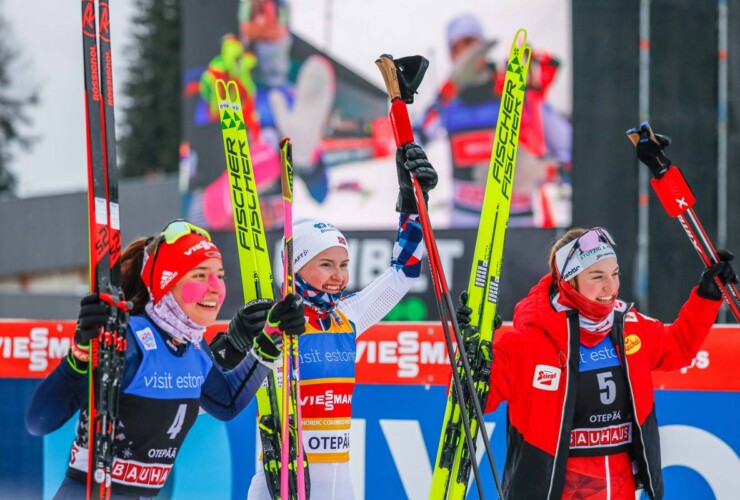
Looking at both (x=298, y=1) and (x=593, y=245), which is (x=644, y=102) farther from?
(x=593, y=245)

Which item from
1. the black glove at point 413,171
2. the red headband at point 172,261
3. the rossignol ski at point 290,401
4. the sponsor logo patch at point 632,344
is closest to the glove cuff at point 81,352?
the red headband at point 172,261

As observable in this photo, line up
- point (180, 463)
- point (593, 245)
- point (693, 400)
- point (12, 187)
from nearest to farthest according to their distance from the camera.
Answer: point (593, 245)
point (693, 400)
point (180, 463)
point (12, 187)

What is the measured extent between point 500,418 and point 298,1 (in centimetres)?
610

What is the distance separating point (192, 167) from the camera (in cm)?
1002

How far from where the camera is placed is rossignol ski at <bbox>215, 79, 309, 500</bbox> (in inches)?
138

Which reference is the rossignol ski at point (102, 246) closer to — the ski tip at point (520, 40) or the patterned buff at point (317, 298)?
the patterned buff at point (317, 298)

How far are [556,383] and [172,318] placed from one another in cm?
136

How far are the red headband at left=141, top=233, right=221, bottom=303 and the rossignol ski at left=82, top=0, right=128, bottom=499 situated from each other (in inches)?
7.5

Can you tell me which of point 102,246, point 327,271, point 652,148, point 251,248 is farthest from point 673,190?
point 102,246

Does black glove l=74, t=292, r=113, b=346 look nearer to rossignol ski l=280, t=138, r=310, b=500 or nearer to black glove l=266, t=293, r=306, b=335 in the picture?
black glove l=266, t=293, r=306, b=335

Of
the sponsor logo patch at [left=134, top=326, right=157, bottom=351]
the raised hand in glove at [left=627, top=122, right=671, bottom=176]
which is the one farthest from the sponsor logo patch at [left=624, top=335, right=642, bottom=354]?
the sponsor logo patch at [left=134, top=326, right=157, bottom=351]

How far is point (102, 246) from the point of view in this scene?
3.06m

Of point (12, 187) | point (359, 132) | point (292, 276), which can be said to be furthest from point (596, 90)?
point (12, 187)

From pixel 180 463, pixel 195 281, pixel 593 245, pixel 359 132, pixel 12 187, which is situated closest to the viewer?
pixel 195 281
